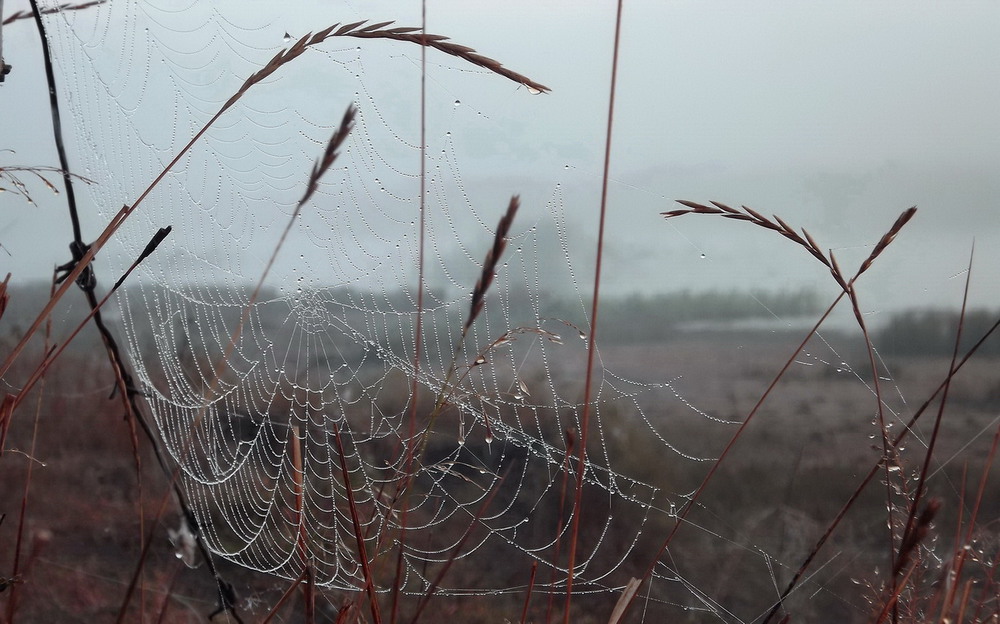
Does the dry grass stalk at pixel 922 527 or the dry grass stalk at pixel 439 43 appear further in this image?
the dry grass stalk at pixel 439 43

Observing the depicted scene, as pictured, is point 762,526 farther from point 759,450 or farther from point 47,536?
point 47,536

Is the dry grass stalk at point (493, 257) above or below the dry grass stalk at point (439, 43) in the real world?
below

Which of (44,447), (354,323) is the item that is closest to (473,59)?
(354,323)

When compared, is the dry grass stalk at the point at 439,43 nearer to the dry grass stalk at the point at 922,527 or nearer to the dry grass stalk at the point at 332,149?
the dry grass stalk at the point at 332,149

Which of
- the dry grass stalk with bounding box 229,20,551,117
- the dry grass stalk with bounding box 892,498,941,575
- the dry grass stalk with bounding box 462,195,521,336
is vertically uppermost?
the dry grass stalk with bounding box 229,20,551,117

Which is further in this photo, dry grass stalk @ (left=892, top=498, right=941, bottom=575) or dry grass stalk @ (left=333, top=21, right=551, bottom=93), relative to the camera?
dry grass stalk @ (left=333, top=21, right=551, bottom=93)

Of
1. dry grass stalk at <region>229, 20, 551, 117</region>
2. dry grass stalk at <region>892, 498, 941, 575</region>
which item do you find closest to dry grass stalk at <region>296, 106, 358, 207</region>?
dry grass stalk at <region>229, 20, 551, 117</region>

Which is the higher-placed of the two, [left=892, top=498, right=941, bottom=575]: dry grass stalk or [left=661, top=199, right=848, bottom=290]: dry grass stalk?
[left=661, top=199, right=848, bottom=290]: dry grass stalk

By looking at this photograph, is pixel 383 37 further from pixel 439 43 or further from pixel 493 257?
pixel 493 257

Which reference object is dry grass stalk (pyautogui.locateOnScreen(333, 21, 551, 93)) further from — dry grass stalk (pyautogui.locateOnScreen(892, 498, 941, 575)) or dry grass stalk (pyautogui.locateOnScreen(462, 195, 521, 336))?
dry grass stalk (pyautogui.locateOnScreen(892, 498, 941, 575))

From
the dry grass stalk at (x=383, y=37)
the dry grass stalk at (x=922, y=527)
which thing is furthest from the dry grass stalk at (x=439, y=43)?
the dry grass stalk at (x=922, y=527)

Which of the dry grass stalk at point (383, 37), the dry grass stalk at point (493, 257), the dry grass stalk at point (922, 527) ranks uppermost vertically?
the dry grass stalk at point (383, 37)
